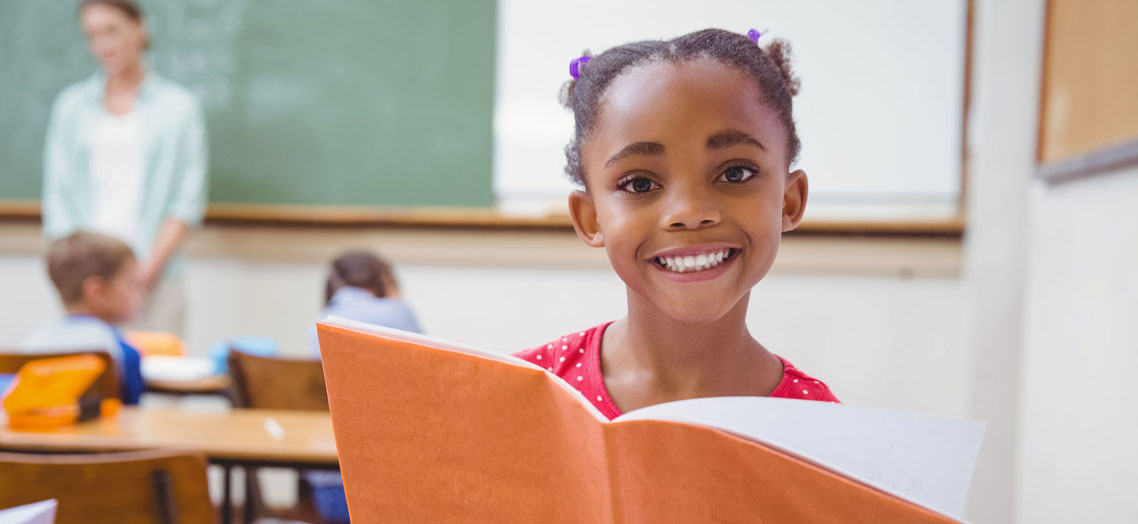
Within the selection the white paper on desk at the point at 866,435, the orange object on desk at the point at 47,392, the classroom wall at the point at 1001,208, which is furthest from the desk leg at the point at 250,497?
the white paper on desk at the point at 866,435

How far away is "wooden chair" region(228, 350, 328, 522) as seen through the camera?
2.16 m

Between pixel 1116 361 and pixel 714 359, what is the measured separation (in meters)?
1.25

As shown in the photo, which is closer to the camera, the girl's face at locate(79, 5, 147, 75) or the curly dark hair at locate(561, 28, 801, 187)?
the curly dark hair at locate(561, 28, 801, 187)

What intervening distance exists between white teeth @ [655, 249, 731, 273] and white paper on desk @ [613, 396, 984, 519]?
0.20 metres

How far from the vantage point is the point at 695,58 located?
749 millimetres

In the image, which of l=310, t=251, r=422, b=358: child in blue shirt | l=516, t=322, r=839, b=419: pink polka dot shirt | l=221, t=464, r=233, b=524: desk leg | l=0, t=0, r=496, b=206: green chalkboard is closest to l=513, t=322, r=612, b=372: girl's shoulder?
l=516, t=322, r=839, b=419: pink polka dot shirt

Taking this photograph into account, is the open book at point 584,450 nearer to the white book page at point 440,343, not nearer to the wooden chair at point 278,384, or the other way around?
the white book page at point 440,343

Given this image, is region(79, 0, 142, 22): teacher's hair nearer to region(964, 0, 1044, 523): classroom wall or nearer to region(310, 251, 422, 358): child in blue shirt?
region(310, 251, 422, 358): child in blue shirt

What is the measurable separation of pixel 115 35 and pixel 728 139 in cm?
300

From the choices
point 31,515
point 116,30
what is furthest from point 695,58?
point 116,30

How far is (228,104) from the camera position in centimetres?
356

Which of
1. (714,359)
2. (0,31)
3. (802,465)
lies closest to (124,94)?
(0,31)

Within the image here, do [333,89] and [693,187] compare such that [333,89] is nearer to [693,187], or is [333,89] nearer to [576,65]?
[576,65]

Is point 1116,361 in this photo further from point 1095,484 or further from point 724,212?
point 724,212
